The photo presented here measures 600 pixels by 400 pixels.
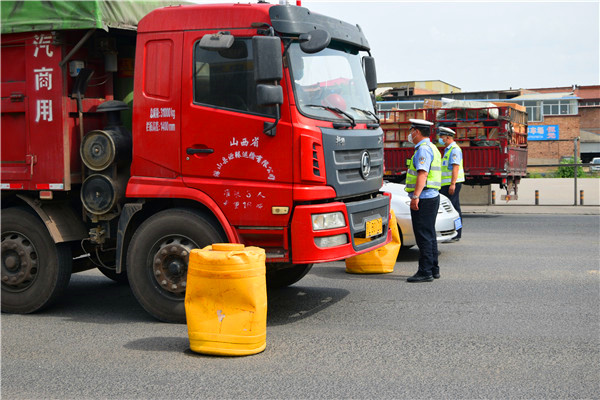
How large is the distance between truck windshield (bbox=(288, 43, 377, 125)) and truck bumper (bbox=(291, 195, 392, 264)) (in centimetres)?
80

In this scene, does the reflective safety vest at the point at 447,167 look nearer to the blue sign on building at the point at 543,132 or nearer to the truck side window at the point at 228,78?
the truck side window at the point at 228,78

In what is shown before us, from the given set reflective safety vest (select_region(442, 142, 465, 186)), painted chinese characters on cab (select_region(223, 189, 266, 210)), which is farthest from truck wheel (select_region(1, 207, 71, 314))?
reflective safety vest (select_region(442, 142, 465, 186))

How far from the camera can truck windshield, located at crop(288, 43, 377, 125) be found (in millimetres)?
6379

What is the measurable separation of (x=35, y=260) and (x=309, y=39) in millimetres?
3435

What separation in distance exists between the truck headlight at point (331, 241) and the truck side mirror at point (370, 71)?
1981 millimetres

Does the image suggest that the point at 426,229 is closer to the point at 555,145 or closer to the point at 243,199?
the point at 243,199

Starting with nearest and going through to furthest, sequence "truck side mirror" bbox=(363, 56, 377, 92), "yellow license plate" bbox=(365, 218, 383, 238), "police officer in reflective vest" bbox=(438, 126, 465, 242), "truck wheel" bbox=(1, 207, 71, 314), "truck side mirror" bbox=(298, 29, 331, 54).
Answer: "truck side mirror" bbox=(298, 29, 331, 54) < "yellow license plate" bbox=(365, 218, 383, 238) < "truck wheel" bbox=(1, 207, 71, 314) < "truck side mirror" bbox=(363, 56, 377, 92) < "police officer in reflective vest" bbox=(438, 126, 465, 242)

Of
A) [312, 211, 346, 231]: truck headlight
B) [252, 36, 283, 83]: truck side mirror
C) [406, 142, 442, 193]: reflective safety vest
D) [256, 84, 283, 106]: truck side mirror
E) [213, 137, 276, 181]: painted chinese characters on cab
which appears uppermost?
[252, 36, 283, 83]: truck side mirror

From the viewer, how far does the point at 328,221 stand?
20.8ft

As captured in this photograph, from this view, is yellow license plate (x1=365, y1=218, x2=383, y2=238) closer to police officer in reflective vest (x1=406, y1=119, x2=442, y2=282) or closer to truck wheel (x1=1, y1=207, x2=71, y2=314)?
police officer in reflective vest (x1=406, y1=119, x2=442, y2=282)

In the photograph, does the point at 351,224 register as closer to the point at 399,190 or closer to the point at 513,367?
the point at 513,367

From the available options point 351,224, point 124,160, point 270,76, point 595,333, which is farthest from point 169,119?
point 595,333

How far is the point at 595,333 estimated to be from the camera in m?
6.20

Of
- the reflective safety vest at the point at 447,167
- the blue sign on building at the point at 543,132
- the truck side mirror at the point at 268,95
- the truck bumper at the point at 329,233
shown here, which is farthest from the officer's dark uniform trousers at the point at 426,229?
the blue sign on building at the point at 543,132
